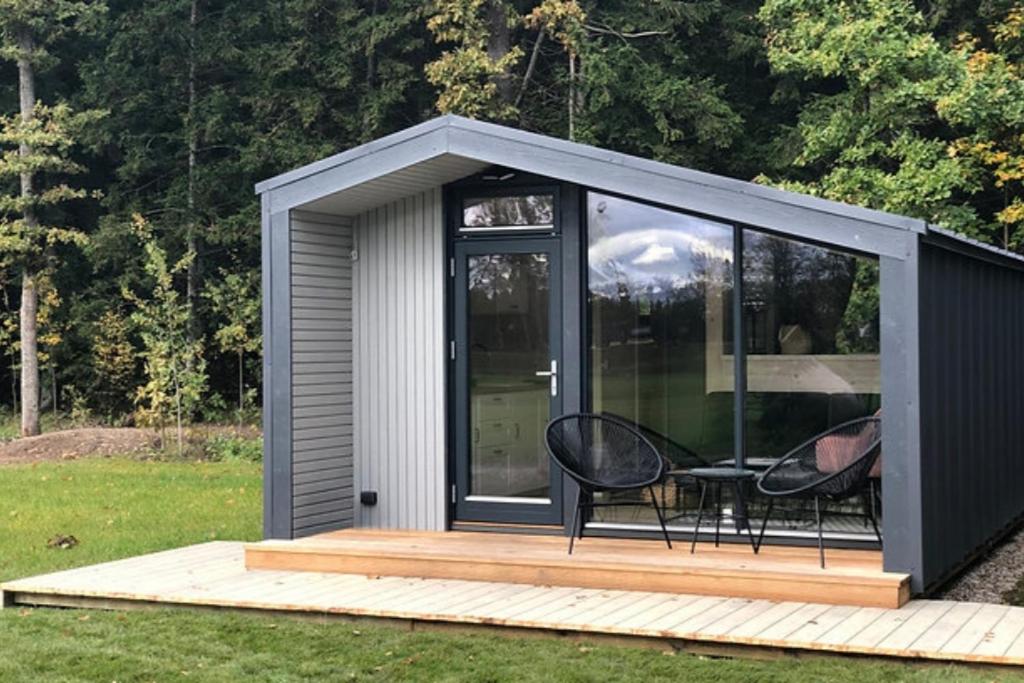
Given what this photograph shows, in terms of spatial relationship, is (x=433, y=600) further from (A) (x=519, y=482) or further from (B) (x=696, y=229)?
(B) (x=696, y=229)

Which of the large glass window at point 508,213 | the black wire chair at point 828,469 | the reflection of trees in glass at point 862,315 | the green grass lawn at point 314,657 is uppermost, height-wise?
the large glass window at point 508,213

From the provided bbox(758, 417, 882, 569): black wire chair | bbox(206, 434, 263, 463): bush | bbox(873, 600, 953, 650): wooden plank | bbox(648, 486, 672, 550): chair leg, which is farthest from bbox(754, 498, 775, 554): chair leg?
bbox(206, 434, 263, 463): bush

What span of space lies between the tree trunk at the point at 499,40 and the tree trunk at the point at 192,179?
469 centimetres

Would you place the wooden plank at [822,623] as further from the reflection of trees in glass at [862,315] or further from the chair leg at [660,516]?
the reflection of trees in glass at [862,315]

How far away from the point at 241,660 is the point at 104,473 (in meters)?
8.10

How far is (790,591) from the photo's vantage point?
6.03 m

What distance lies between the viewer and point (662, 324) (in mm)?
7215

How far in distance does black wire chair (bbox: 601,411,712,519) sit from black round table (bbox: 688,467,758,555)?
0.07 meters

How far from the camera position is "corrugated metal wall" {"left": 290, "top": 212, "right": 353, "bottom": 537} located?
7512 mm

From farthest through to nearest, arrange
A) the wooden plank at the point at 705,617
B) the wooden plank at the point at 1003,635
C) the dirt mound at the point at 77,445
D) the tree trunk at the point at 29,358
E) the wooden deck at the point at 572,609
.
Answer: the tree trunk at the point at 29,358 < the dirt mound at the point at 77,445 < the wooden plank at the point at 705,617 < the wooden deck at the point at 572,609 < the wooden plank at the point at 1003,635

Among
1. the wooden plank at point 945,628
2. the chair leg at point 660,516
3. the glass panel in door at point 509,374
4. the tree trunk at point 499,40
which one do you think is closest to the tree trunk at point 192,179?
the tree trunk at point 499,40

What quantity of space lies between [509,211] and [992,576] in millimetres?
3396

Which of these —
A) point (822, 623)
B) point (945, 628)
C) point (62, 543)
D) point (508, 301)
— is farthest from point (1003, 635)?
point (62, 543)

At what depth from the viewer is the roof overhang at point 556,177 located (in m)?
6.26
